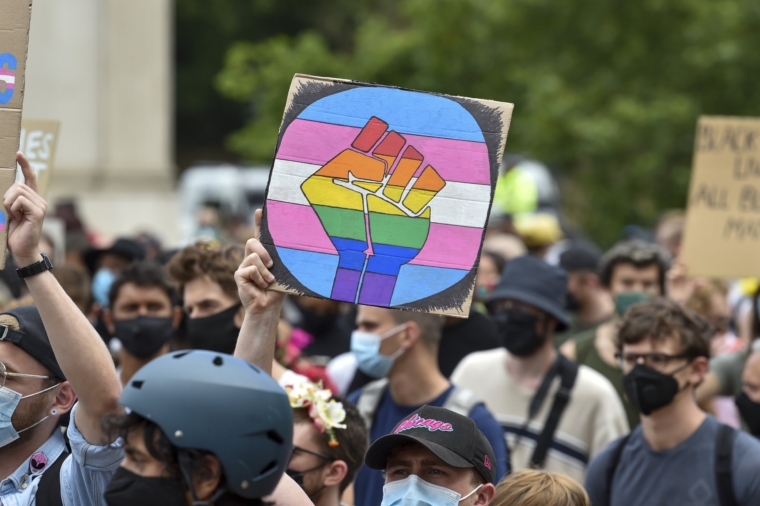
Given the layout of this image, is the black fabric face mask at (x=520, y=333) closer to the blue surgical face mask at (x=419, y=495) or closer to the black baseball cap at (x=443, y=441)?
the black baseball cap at (x=443, y=441)

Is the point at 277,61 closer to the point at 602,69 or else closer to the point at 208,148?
the point at 602,69

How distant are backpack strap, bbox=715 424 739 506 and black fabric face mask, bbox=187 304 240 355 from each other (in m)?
2.11

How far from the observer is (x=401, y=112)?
138 inches

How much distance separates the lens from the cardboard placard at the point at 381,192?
341cm

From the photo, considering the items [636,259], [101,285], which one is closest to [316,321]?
[101,285]

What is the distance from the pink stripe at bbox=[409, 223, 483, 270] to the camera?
3.41 m

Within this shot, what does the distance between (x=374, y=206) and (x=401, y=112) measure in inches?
12.5

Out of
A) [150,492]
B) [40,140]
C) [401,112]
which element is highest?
[401,112]

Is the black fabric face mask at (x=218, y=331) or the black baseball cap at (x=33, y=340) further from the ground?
the black baseball cap at (x=33, y=340)

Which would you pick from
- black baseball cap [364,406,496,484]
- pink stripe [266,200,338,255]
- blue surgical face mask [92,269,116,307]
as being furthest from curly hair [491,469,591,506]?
blue surgical face mask [92,269,116,307]

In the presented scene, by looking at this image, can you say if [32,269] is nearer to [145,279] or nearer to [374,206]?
[374,206]

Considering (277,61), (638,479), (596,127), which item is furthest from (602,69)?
(638,479)

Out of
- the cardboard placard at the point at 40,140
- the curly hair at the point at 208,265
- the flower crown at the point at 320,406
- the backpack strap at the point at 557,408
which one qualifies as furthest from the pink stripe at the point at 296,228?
the backpack strap at the point at 557,408

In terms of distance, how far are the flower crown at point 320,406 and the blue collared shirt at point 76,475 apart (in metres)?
0.99
